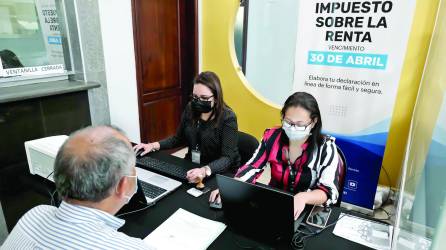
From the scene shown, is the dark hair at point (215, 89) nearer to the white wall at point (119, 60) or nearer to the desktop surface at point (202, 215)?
the desktop surface at point (202, 215)

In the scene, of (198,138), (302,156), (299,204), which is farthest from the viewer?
(198,138)

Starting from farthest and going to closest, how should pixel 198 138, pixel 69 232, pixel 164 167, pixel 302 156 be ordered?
pixel 198 138
pixel 164 167
pixel 302 156
pixel 69 232

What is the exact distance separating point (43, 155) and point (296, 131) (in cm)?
133

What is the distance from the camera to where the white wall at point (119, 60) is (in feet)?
8.65

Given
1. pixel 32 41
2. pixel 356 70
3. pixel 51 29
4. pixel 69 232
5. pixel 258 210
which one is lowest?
pixel 258 210

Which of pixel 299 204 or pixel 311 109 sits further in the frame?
pixel 311 109

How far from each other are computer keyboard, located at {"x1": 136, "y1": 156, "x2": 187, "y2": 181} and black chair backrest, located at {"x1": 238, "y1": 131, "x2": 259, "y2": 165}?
0.49 metres

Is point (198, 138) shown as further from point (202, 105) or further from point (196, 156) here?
point (202, 105)

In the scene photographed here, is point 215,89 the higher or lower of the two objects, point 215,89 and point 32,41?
the lower

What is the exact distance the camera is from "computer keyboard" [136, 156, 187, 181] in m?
1.53

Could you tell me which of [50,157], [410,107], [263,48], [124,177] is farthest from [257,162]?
[263,48]

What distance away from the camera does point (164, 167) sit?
5.30 feet

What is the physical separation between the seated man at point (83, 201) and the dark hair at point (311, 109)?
933 millimetres

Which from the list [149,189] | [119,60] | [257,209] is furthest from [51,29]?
[257,209]
